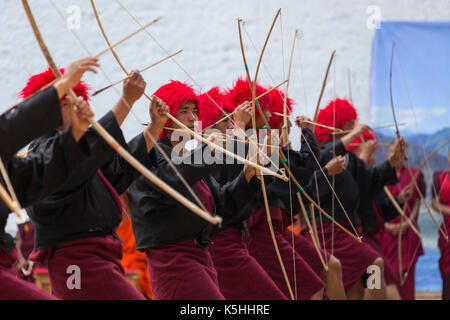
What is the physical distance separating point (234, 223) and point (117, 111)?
1.02 metres

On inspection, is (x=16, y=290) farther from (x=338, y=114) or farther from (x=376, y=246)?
(x=376, y=246)

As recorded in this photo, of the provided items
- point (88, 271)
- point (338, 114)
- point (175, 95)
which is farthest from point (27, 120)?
point (338, 114)

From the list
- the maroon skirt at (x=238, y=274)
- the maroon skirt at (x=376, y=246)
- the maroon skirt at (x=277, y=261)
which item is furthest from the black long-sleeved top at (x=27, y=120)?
the maroon skirt at (x=376, y=246)

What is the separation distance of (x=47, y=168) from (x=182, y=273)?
0.74m

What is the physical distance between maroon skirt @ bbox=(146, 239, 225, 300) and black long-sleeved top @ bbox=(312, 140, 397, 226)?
127cm

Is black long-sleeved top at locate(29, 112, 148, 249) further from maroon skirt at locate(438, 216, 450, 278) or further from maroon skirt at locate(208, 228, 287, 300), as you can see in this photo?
maroon skirt at locate(438, 216, 450, 278)

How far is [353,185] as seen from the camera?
4027 millimetres

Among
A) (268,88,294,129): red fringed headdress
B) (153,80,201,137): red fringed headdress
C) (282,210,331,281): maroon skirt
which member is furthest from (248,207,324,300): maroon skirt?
(153,80,201,137): red fringed headdress

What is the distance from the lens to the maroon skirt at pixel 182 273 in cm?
241

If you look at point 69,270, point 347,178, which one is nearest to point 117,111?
point 69,270

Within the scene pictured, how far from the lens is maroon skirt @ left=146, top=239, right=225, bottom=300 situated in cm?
241
